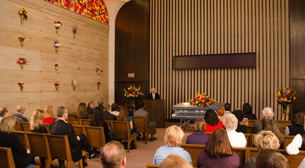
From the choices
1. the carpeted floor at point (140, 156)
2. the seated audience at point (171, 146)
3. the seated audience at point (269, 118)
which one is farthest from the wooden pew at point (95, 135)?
the seated audience at point (269, 118)

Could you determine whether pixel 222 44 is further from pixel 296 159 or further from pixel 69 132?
pixel 69 132

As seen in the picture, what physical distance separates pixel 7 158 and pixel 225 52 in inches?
336

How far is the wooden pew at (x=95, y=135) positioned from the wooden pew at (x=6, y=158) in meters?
1.69

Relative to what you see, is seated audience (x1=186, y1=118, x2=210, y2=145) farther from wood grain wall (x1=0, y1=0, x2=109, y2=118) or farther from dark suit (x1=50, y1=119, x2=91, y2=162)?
wood grain wall (x1=0, y1=0, x2=109, y2=118)

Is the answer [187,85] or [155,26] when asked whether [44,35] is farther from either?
[187,85]

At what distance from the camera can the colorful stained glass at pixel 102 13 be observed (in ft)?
33.5

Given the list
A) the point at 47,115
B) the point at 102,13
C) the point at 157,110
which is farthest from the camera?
the point at 102,13

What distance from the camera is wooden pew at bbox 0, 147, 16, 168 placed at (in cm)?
253

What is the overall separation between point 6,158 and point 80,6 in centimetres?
775

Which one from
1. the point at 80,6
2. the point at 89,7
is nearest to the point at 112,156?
the point at 80,6

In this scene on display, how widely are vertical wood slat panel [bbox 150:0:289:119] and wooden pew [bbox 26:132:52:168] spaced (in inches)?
274

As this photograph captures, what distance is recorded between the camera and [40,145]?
11.5 ft

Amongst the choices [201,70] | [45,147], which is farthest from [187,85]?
[45,147]

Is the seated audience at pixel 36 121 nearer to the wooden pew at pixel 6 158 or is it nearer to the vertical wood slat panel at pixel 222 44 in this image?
the wooden pew at pixel 6 158
